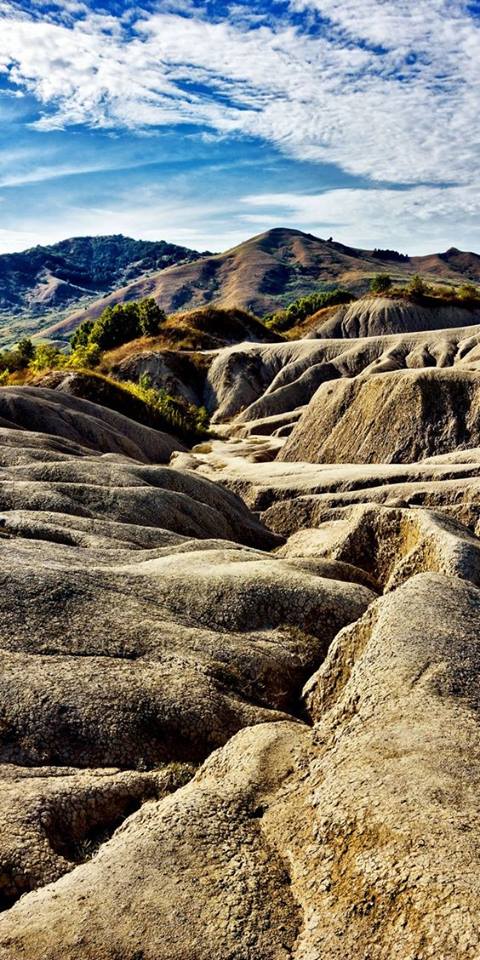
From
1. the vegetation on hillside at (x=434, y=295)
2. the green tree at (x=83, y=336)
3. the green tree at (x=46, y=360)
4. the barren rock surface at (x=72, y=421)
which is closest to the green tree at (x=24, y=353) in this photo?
the green tree at (x=46, y=360)

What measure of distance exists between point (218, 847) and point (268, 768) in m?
1.80

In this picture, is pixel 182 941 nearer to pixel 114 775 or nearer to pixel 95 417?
pixel 114 775

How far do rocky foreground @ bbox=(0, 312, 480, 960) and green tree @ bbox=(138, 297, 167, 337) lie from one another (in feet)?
256

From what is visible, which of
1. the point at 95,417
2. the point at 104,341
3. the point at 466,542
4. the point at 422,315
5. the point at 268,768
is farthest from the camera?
the point at 104,341

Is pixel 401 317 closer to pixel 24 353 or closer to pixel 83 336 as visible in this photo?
pixel 24 353

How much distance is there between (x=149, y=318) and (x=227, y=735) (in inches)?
3687

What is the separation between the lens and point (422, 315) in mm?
97250

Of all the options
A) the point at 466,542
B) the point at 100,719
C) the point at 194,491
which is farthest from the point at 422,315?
→ the point at 100,719

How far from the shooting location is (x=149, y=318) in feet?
334

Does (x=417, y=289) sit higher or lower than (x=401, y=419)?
higher

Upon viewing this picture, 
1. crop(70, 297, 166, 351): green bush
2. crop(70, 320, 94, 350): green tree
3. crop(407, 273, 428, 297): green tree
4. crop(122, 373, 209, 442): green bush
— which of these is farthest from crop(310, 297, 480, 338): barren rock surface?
crop(122, 373, 209, 442): green bush

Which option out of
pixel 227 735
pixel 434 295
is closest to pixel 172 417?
pixel 227 735

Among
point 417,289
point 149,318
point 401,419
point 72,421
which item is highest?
point 417,289

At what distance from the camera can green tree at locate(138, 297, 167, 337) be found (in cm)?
10150
